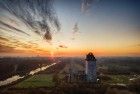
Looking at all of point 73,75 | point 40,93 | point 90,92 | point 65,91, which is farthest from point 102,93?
point 73,75

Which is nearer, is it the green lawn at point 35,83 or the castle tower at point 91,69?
the green lawn at point 35,83

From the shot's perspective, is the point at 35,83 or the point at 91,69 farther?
the point at 91,69

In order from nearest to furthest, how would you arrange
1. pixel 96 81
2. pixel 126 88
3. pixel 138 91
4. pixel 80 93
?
pixel 80 93 < pixel 138 91 < pixel 126 88 < pixel 96 81

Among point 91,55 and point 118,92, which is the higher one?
point 91,55

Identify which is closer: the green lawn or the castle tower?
the green lawn

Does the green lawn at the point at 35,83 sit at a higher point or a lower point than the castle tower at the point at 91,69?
lower

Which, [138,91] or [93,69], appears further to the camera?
[93,69]

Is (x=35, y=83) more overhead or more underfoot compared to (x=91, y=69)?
more underfoot

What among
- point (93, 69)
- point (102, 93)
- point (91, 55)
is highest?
point (91, 55)

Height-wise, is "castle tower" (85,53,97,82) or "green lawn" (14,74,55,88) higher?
"castle tower" (85,53,97,82)

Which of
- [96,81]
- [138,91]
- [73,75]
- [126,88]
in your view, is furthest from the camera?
[73,75]

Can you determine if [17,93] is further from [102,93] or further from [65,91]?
[102,93]
